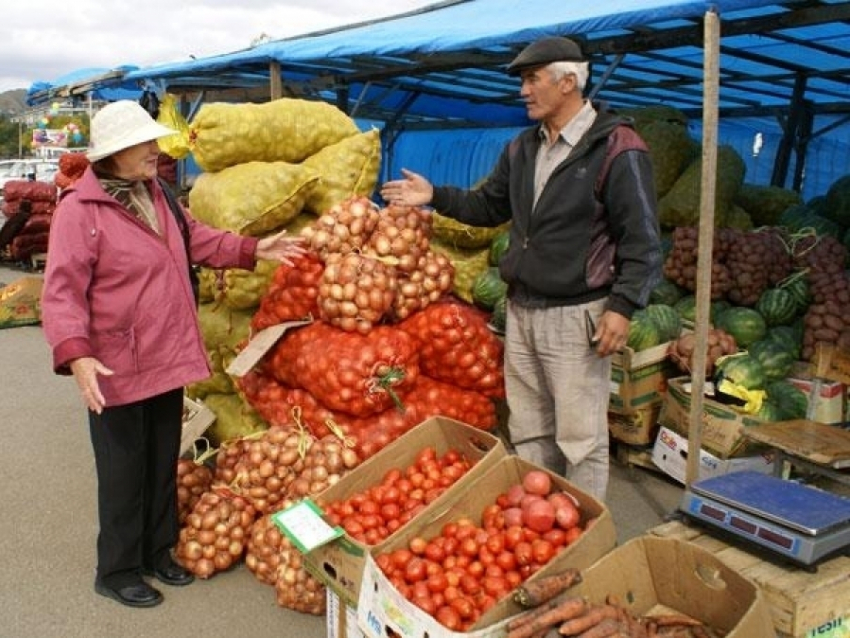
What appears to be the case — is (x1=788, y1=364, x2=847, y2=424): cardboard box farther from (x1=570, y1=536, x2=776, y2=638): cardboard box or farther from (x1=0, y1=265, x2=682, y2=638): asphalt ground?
(x1=570, y1=536, x2=776, y2=638): cardboard box

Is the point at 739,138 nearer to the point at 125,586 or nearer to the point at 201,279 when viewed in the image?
the point at 201,279

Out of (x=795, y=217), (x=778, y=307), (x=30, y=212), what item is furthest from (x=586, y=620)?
(x=30, y=212)

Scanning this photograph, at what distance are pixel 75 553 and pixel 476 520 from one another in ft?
7.13

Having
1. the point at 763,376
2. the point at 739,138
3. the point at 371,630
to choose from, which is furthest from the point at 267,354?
the point at 739,138

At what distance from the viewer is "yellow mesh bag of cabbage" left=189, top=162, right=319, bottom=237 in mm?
4285

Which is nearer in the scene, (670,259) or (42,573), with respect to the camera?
(42,573)

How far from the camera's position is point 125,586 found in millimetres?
3330

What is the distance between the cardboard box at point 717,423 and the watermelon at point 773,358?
1.77 ft

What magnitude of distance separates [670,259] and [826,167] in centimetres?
452

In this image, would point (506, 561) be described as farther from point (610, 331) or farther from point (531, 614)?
point (610, 331)

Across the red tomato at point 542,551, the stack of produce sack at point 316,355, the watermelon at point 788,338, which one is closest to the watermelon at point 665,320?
the watermelon at point 788,338

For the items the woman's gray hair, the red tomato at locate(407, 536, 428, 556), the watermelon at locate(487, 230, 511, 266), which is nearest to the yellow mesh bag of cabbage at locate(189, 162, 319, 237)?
the watermelon at locate(487, 230, 511, 266)

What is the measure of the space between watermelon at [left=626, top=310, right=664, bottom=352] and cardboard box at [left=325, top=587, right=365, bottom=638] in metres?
2.59

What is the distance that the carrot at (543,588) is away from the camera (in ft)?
7.16
